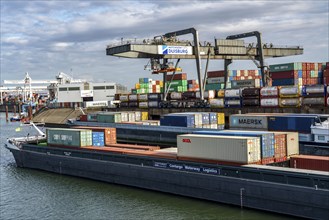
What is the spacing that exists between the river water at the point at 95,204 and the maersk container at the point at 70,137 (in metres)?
3.80

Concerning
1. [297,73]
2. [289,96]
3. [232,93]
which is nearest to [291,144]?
[289,96]

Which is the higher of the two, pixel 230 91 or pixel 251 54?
pixel 251 54

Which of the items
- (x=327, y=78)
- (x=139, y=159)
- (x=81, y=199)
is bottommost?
(x=81, y=199)

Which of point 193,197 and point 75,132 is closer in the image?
point 193,197

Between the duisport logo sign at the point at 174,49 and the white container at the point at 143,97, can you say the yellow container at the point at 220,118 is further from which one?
the white container at the point at 143,97

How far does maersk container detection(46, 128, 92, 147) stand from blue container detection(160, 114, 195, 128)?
11619 mm

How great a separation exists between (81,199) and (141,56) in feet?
81.9

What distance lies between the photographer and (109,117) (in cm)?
6300

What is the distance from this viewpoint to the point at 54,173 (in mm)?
44156

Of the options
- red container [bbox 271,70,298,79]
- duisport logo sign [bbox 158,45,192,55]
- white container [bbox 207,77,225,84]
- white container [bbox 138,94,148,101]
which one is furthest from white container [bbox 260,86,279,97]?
white container [bbox 207,77,225,84]

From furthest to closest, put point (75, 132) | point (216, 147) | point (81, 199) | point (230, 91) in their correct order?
point (230, 91) → point (75, 132) → point (81, 199) → point (216, 147)

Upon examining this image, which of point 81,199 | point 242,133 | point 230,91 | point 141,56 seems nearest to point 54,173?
point 81,199

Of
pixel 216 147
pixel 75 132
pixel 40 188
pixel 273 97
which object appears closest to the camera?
pixel 216 147

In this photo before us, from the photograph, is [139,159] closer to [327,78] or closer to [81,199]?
[81,199]
